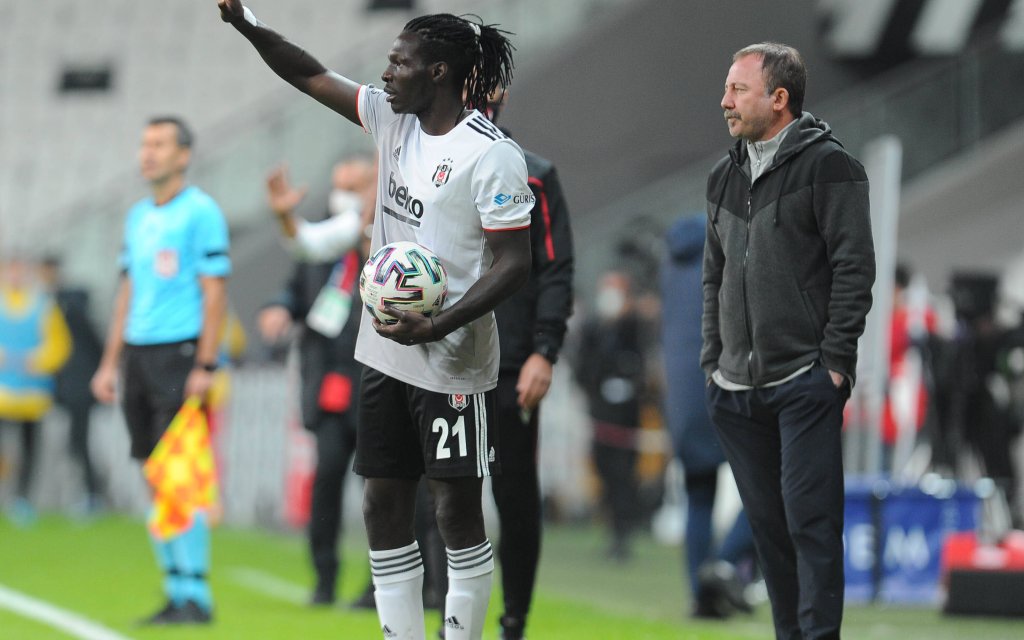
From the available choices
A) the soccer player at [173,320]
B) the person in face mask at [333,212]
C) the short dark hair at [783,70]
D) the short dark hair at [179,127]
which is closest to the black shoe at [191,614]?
the soccer player at [173,320]

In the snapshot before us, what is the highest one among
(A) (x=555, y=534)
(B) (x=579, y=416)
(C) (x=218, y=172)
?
(C) (x=218, y=172)

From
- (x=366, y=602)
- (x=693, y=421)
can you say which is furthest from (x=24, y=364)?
(x=693, y=421)

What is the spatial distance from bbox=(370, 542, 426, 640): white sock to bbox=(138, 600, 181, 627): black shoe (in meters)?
2.61

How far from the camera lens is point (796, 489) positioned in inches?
201

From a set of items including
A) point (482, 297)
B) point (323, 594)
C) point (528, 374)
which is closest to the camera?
point (482, 297)

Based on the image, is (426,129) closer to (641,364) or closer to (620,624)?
(620,624)

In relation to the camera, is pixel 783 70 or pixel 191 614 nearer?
pixel 783 70

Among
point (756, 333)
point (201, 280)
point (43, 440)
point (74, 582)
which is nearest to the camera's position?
point (756, 333)

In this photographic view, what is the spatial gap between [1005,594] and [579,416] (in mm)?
7689

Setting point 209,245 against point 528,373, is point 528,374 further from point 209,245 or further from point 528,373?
point 209,245

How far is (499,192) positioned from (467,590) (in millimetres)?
1181

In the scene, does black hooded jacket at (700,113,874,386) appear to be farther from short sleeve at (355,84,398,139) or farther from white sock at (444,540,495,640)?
short sleeve at (355,84,398,139)

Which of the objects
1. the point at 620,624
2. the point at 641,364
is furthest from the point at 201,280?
the point at 641,364

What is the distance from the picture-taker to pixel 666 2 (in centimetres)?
2039
